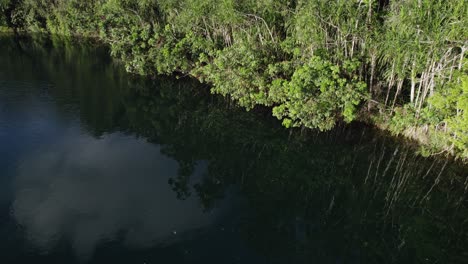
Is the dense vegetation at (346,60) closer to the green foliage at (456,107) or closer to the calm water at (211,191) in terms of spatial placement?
the green foliage at (456,107)

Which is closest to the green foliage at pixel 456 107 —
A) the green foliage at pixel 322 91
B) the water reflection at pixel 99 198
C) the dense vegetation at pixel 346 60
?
the dense vegetation at pixel 346 60

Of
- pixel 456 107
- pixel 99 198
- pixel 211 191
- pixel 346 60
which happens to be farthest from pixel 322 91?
pixel 99 198

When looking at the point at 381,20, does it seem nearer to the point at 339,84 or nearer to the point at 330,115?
the point at 339,84

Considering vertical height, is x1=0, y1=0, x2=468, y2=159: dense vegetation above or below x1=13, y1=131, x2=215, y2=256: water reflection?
above

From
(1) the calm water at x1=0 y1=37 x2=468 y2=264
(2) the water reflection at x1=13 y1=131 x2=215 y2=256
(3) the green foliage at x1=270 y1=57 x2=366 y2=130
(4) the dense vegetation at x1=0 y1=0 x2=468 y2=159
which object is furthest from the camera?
(3) the green foliage at x1=270 y1=57 x2=366 y2=130

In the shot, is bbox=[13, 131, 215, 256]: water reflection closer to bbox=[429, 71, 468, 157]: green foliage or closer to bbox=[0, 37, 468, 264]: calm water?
bbox=[0, 37, 468, 264]: calm water

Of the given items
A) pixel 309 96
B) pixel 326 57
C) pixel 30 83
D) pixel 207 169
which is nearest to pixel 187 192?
pixel 207 169

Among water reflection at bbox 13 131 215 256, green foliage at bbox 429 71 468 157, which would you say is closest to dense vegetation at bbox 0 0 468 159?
green foliage at bbox 429 71 468 157

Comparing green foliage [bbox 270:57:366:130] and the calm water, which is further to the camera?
green foliage [bbox 270:57:366:130]
